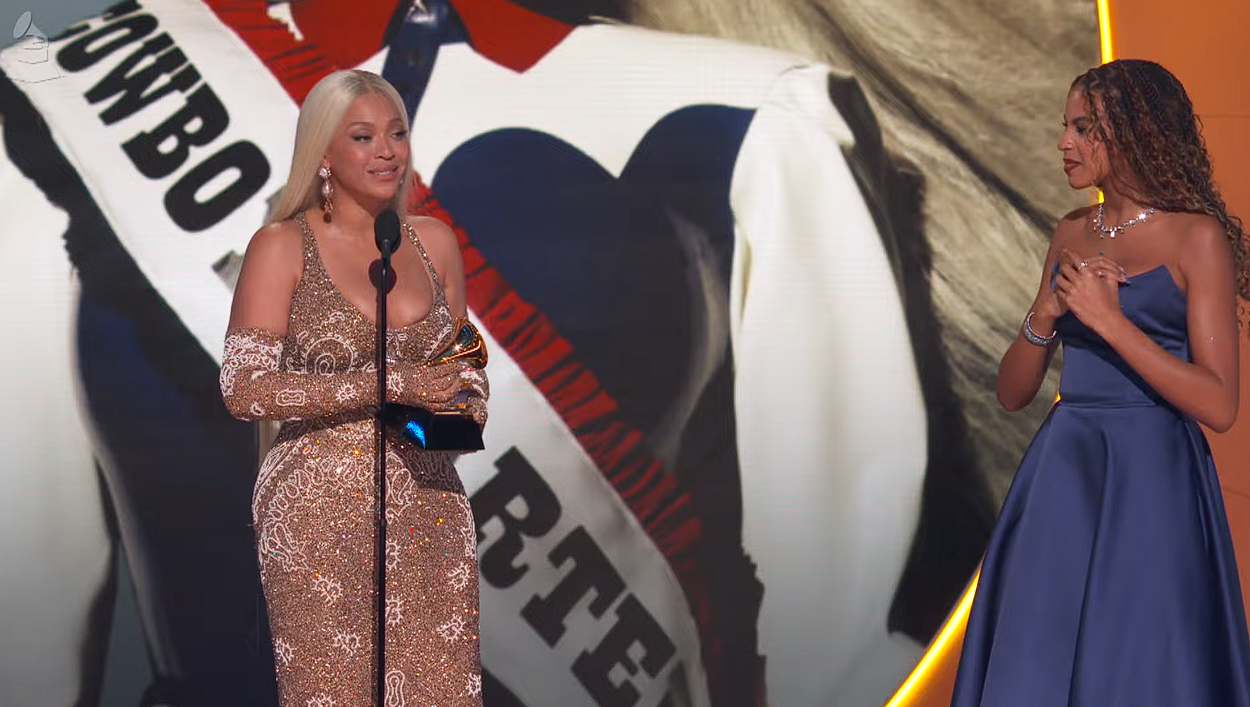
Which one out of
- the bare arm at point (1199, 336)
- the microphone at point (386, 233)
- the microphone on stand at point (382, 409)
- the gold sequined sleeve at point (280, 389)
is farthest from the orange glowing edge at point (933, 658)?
the microphone at point (386, 233)

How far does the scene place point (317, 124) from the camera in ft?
7.89

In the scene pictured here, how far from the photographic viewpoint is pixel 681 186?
3510 mm

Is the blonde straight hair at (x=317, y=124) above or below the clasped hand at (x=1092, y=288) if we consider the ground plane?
above

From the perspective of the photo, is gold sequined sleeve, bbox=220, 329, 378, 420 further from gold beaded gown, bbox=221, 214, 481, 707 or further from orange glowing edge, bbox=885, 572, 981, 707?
orange glowing edge, bbox=885, 572, 981, 707

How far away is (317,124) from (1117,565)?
4.86 ft

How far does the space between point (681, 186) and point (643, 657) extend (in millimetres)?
1159

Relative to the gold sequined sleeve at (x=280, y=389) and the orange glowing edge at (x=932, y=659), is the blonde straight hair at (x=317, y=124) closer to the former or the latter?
the gold sequined sleeve at (x=280, y=389)

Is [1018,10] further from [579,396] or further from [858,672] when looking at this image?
[858,672]

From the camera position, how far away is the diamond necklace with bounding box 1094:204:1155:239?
7.57 ft

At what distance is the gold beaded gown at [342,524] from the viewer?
2.31 meters

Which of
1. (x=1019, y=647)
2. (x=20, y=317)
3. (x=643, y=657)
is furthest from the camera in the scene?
(x=643, y=657)

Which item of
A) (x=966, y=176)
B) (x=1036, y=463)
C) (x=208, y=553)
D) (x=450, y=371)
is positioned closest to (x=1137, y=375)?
(x=1036, y=463)

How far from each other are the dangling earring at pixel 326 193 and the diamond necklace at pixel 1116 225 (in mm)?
1288

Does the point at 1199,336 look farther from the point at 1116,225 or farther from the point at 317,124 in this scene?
the point at 317,124
